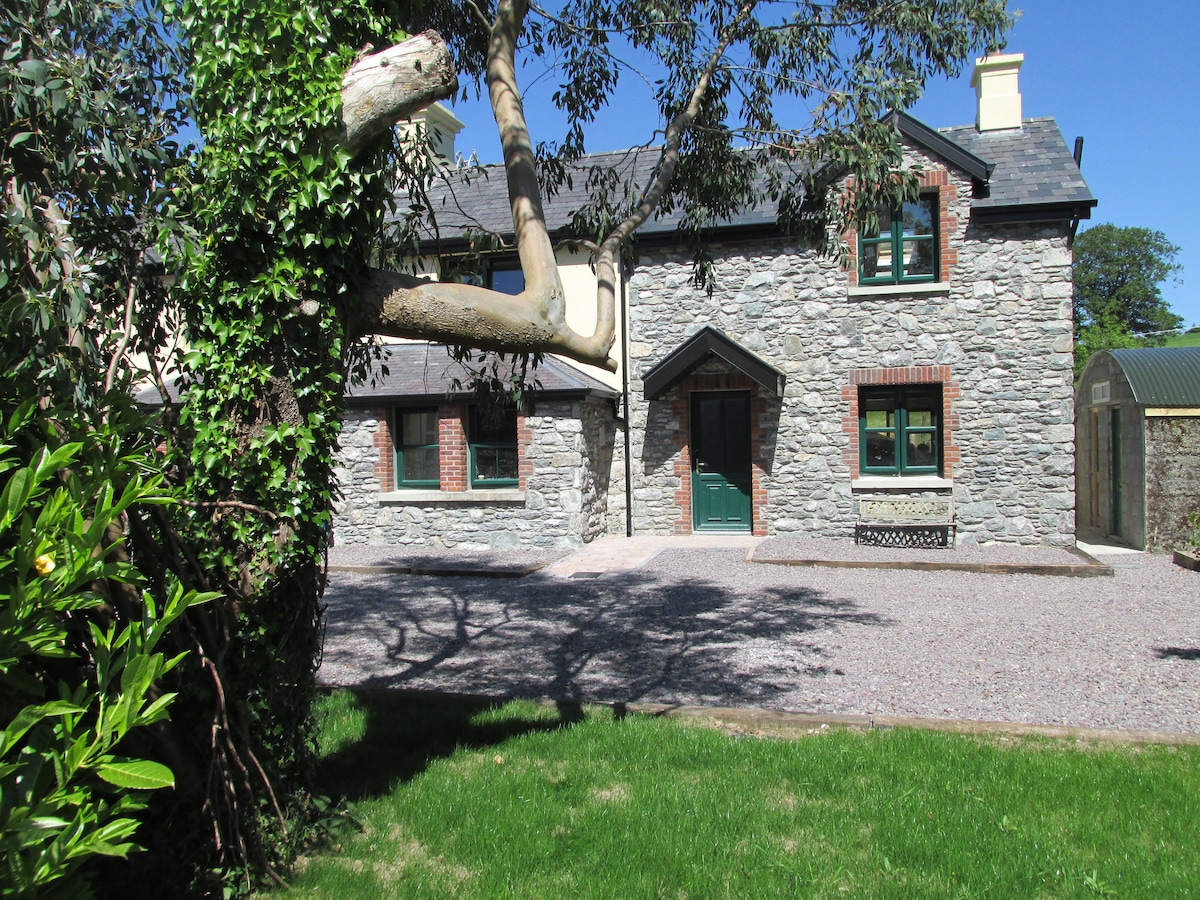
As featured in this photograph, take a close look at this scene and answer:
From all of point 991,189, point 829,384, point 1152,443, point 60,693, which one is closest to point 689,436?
point 829,384

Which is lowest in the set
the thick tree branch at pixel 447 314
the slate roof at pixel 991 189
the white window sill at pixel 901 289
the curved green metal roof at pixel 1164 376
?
the thick tree branch at pixel 447 314

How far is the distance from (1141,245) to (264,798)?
73.6 metres

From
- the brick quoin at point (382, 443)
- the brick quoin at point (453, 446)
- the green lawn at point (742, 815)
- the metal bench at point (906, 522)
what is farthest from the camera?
the brick quoin at point (382, 443)

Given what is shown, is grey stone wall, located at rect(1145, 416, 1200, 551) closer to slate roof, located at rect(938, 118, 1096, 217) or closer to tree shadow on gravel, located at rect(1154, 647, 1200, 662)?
slate roof, located at rect(938, 118, 1096, 217)

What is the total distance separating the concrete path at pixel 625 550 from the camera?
11.6 m

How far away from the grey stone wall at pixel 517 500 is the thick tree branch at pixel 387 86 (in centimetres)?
972

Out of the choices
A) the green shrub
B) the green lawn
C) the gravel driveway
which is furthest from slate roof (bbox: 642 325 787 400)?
the green shrub

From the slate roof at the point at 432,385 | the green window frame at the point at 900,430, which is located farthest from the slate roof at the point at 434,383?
the green window frame at the point at 900,430

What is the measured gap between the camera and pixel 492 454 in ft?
46.9

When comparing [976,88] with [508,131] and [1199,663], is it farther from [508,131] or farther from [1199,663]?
[508,131]

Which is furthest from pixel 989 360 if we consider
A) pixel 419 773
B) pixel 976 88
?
pixel 419 773

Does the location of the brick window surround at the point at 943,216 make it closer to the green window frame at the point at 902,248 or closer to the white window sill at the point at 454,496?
the green window frame at the point at 902,248

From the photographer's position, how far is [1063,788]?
13.3ft

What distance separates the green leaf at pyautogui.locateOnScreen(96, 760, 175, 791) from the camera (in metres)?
1.95
